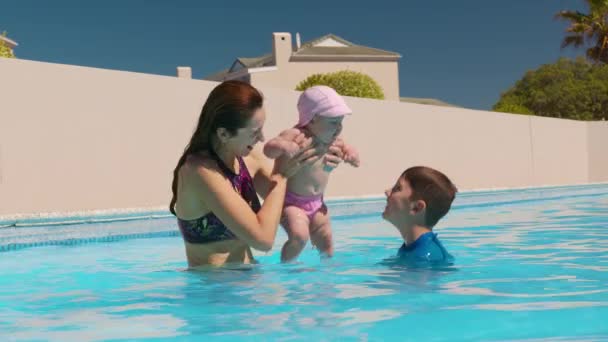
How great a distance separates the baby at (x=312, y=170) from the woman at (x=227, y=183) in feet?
0.54

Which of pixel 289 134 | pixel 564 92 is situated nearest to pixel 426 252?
pixel 289 134

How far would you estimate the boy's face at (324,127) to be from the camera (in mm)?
4391

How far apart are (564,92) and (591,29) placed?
29.2 metres

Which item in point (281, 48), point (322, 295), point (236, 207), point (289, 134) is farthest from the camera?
point (281, 48)

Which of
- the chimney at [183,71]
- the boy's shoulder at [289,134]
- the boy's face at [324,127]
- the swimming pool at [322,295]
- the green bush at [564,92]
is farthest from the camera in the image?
the green bush at [564,92]

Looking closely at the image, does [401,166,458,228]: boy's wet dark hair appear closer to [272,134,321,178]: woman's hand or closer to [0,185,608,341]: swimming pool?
[0,185,608,341]: swimming pool

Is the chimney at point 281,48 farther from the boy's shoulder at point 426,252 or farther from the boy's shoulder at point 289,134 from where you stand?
the boy's shoulder at point 289,134

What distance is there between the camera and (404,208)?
15.4ft

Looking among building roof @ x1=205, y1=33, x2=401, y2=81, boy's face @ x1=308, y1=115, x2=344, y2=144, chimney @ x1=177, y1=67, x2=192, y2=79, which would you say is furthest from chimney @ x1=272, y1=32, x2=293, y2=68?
boy's face @ x1=308, y1=115, x2=344, y2=144

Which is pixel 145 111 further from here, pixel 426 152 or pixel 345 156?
pixel 426 152

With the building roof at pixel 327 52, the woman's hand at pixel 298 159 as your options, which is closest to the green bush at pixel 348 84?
the building roof at pixel 327 52

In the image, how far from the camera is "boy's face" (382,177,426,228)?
4.67 metres

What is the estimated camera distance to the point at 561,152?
923 inches

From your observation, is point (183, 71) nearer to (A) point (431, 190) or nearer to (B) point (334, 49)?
(B) point (334, 49)
